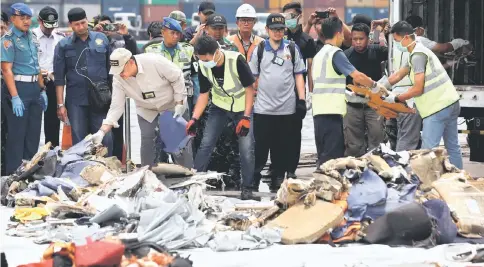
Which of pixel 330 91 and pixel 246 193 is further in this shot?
pixel 330 91

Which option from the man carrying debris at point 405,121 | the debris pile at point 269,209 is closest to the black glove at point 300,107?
the man carrying debris at point 405,121

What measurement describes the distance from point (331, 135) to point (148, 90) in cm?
180

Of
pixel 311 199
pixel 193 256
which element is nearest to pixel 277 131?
A: pixel 311 199

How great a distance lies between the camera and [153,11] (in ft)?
164

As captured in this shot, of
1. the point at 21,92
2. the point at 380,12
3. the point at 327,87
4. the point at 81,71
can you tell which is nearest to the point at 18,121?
the point at 21,92

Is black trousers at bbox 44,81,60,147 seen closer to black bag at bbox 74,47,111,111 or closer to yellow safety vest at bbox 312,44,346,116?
black bag at bbox 74,47,111,111

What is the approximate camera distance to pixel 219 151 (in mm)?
13094

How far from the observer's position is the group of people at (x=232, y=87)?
11953mm

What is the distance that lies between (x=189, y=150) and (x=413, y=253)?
12.4 feet

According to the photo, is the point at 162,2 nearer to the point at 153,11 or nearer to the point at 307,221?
the point at 153,11

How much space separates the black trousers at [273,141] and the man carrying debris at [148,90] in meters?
0.75

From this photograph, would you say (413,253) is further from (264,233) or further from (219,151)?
(219,151)

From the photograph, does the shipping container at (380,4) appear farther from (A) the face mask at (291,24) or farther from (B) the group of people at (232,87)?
(A) the face mask at (291,24)

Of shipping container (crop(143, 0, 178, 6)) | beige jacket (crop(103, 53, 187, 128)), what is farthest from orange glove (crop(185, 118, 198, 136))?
shipping container (crop(143, 0, 178, 6))
